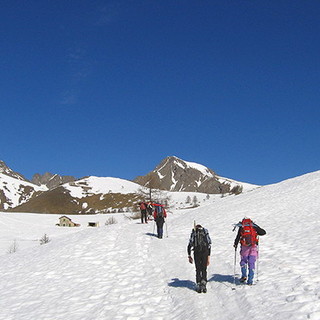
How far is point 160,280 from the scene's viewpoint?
1438cm

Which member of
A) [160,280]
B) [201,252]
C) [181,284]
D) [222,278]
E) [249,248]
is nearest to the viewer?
[249,248]

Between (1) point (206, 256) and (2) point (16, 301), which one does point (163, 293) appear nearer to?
(1) point (206, 256)

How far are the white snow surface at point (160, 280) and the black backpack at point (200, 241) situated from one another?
1398 mm

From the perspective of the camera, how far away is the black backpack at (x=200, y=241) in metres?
12.6

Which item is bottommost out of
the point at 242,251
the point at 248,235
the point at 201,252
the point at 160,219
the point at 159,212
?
the point at 242,251

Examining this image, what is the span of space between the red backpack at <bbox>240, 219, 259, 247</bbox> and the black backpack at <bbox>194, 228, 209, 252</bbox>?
1.21 m

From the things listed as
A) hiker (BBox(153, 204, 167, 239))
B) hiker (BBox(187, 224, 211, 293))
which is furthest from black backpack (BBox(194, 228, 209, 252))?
hiker (BBox(153, 204, 167, 239))

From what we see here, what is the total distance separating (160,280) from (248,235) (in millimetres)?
4090

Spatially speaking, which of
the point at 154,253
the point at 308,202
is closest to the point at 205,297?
the point at 154,253

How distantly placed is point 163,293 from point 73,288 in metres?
4.08

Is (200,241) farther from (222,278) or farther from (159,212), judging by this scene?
(159,212)

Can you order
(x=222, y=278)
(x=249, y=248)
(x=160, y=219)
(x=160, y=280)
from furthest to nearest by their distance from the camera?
(x=160, y=219) → (x=160, y=280) → (x=222, y=278) → (x=249, y=248)

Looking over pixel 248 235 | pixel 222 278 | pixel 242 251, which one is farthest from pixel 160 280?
pixel 248 235

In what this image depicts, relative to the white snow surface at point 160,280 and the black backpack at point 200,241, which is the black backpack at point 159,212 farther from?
the black backpack at point 200,241
